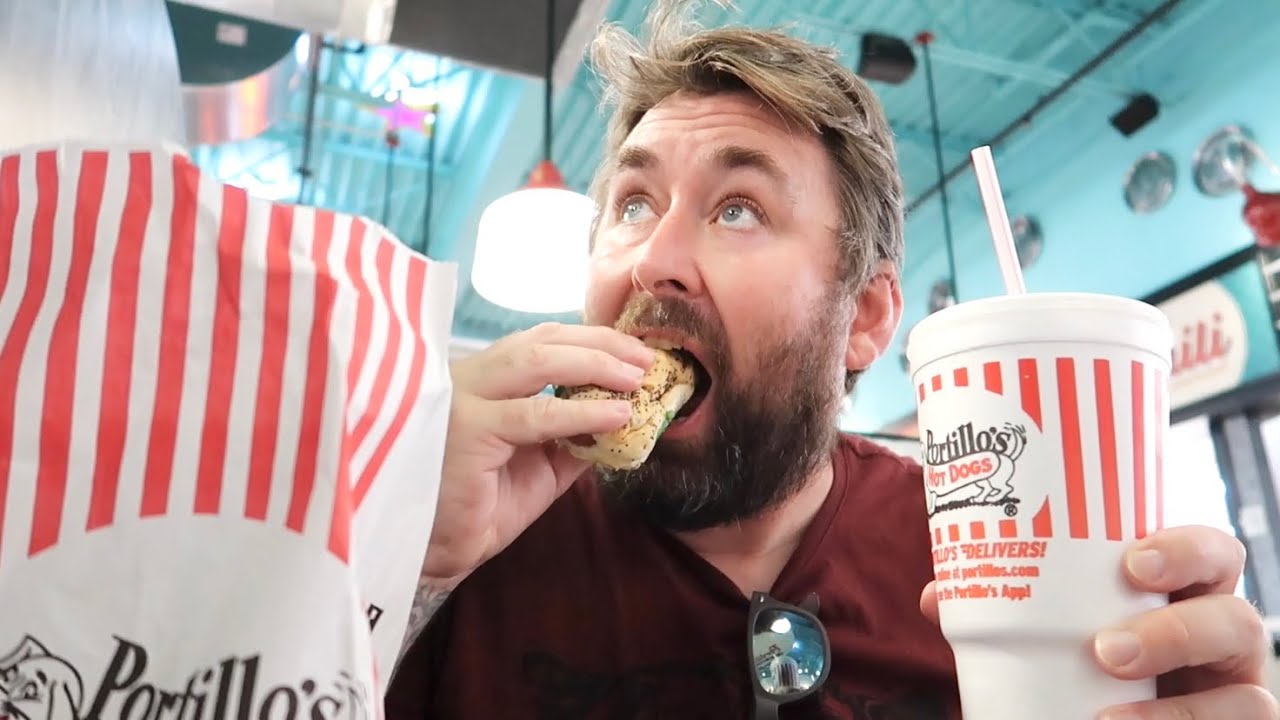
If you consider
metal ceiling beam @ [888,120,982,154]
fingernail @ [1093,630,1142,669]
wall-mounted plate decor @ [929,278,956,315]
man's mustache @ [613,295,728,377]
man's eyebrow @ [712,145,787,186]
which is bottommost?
fingernail @ [1093,630,1142,669]

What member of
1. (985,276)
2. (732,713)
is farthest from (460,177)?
(732,713)

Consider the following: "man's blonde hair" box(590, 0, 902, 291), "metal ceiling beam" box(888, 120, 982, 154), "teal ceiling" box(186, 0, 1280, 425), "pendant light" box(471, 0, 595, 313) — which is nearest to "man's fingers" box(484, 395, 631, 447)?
"man's blonde hair" box(590, 0, 902, 291)

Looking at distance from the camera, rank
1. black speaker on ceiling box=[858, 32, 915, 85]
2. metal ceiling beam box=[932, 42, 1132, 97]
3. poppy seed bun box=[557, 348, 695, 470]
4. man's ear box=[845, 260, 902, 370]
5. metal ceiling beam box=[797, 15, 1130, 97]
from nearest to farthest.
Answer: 1. poppy seed bun box=[557, 348, 695, 470]
2. man's ear box=[845, 260, 902, 370]
3. black speaker on ceiling box=[858, 32, 915, 85]
4. metal ceiling beam box=[797, 15, 1130, 97]
5. metal ceiling beam box=[932, 42, 1132, 97]

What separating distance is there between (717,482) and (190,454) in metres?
0.73

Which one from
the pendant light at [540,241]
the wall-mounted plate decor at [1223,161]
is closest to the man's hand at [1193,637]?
the pendant light at [540,241]

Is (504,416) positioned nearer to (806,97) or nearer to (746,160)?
(746,160)

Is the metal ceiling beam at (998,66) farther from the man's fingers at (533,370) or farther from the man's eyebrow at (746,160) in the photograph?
the man's fingers at (533,370)

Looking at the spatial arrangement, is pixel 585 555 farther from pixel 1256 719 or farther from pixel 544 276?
pixel 544 276

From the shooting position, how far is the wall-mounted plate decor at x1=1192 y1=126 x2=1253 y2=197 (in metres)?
4.90

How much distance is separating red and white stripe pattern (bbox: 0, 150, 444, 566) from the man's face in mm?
595

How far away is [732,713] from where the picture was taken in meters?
1.00

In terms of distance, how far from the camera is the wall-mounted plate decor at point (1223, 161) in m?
4.90

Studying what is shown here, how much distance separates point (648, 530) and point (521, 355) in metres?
0.52

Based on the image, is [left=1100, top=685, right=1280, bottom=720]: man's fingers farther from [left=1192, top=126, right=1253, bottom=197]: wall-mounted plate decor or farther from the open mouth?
[left=1192, top=126, right=1253, bottom=197]: wall-mounted plate decor
